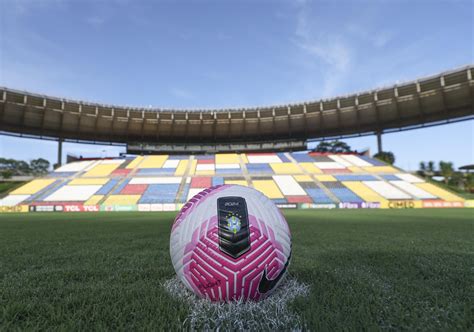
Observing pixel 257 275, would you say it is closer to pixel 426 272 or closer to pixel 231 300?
pixel 231 300

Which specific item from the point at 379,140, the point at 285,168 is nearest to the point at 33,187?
the point at 285,168

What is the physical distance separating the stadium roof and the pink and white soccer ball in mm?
33991

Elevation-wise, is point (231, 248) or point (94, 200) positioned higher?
point (231, 248)

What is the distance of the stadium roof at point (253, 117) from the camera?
2961 centimetres

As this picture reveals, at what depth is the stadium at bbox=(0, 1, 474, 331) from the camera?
6.40ft

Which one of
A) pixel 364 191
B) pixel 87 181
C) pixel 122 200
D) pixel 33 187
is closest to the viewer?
pixel 122 200

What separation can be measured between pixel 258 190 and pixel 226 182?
22445 millimetres

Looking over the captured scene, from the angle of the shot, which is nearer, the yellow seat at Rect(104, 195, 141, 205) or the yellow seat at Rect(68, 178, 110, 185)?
the yellow seat at Rect(104, 195, 141, 205)

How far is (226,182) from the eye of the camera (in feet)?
84.8

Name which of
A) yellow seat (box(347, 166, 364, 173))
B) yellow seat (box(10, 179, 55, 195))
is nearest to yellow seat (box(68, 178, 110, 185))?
yellow seat (box(10, 179, 55, 195))

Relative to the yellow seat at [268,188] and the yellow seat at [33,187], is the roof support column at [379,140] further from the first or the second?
the yellow seat at [33,187]

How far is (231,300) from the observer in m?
1.98

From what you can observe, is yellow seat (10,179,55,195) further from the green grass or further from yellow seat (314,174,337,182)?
yellow seat (314,174,337,182)

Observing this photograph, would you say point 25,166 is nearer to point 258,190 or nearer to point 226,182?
point 226,182
